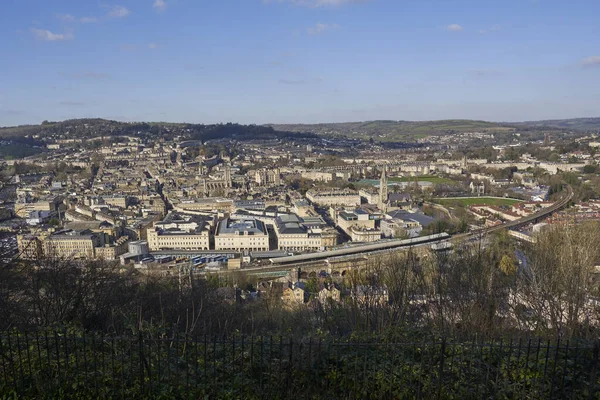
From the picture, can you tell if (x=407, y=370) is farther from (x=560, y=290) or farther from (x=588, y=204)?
(x=588, y=204)

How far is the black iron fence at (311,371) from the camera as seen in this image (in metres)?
2.71

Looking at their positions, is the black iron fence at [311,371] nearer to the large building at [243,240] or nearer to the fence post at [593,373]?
the fence post at [593,373]

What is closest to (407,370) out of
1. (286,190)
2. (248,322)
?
(248,322)

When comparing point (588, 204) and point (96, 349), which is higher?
point (96, 349)

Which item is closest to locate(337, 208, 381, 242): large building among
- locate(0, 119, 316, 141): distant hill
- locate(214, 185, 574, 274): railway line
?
locate(214, 185, 574, 274): railway line

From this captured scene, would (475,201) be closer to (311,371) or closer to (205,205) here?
(205,205)

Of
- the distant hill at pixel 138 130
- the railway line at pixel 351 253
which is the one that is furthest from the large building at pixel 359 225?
the distant hill at pixel 138 130

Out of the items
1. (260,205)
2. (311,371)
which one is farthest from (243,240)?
(311,371)

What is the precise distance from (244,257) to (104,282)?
11.1 metres

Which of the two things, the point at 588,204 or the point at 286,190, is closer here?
the point at 588,204

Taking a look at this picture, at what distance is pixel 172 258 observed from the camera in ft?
58.7

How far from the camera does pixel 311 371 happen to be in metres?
2.83

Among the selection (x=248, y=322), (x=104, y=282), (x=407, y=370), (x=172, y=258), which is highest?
(x=407, y=370)

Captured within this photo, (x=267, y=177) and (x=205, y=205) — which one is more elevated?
(x=267, y=177)
